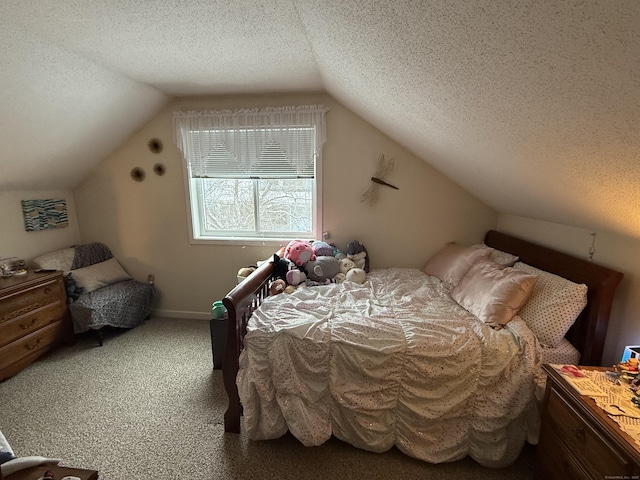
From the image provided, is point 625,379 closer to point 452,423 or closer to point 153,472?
point 452,423

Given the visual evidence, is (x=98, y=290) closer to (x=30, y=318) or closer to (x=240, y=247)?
(x=30, y=318)

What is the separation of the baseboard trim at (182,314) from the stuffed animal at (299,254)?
1.34 metres

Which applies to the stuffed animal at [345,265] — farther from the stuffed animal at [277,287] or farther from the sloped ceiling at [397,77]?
the sloped ceiling at [397,77]

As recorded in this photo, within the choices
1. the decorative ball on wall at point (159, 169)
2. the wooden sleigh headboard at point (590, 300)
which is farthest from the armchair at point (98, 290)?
the wooden sleigh headboard at point (590, 300)

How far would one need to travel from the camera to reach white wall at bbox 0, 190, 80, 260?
8.40 feet

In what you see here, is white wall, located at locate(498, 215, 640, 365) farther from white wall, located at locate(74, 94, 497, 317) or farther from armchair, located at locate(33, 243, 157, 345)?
armchair, located at locate(33, 243, 157, 345)

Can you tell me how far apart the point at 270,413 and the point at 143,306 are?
2.01 metres

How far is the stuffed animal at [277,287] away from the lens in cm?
219

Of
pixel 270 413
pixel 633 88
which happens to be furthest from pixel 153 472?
pixel 633 88

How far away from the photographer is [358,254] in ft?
8.98

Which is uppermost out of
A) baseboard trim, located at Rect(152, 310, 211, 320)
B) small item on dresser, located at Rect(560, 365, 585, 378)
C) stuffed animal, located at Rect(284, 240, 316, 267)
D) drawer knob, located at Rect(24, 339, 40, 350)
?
stuffed animal, located at Rect(284, 240, 316, 267)

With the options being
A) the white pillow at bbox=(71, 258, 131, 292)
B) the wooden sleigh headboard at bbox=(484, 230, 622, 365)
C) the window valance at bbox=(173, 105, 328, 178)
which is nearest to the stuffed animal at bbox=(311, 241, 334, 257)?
the window valance at bbox=(173, 105, 328, 178)

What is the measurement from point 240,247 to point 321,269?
102cm

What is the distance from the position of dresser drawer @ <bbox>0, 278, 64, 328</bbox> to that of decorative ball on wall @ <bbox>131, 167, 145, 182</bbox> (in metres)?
1.12
